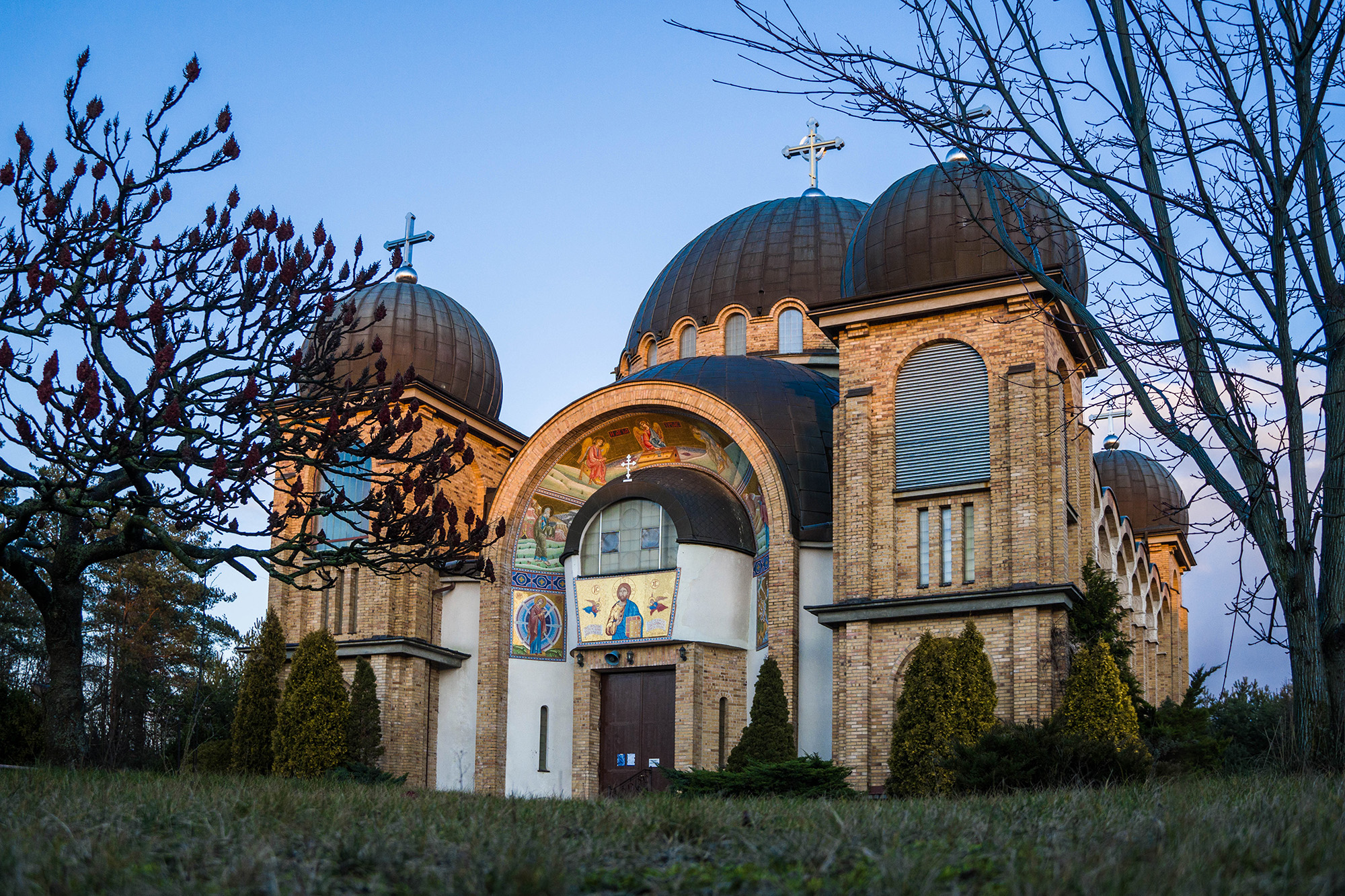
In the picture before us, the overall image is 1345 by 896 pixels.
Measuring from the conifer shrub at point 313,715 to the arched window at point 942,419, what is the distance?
10523 millimetres

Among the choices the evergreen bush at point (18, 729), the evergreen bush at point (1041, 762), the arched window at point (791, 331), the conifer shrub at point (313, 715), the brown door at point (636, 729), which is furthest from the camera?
the arched window at point (791, 331)

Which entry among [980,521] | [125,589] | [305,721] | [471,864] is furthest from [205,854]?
[125,589]

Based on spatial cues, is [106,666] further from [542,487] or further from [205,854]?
[205,854]

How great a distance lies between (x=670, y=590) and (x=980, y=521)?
5457mm

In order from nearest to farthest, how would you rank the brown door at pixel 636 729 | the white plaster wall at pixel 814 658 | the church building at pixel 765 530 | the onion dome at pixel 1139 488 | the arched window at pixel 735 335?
the church building at pixel 765 530, the white plaster wall at pixel 814 658, the brown door at pixel 636 729, the arched window at pixel 735 335, the onion dome at pixel 1139 488

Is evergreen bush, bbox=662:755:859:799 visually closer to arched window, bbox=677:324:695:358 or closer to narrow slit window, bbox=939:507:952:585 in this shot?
narrow slit window, bbox=939:507:952:585

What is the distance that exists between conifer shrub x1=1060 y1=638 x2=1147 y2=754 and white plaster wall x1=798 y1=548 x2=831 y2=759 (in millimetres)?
4047

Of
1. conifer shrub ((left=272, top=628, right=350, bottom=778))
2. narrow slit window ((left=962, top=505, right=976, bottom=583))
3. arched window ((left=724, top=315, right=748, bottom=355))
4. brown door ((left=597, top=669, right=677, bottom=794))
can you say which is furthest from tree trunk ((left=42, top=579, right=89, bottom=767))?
arched window ((left=724, top=315, right=748, bottom=355))

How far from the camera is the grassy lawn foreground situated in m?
4.47

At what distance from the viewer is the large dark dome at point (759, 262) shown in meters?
29.0

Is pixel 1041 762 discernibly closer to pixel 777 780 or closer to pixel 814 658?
pixel 777 780

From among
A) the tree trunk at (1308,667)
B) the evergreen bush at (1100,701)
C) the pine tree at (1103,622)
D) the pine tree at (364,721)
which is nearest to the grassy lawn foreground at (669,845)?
the tree trunk at (1308,667)

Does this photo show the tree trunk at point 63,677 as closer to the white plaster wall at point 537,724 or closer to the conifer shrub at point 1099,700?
the white plaster wall at point 537,724

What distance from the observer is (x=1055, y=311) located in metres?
19.6
